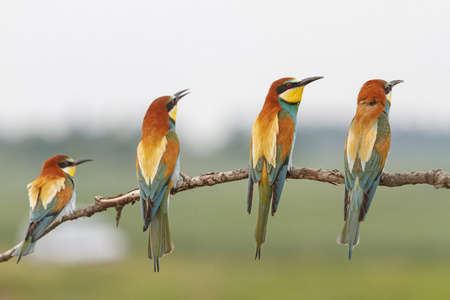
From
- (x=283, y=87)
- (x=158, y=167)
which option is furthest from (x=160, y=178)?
(x=283, y=87)

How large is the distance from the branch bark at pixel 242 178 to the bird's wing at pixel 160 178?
0.05 meters

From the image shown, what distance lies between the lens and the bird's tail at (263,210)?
164 centimetres

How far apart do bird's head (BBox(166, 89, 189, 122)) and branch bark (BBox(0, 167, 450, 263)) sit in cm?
22

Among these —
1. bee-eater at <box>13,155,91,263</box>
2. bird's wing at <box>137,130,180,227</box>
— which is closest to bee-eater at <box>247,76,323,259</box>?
bird's wing at <box>137,130,180,227</box>

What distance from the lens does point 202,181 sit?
184cm

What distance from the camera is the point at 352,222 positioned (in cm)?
159

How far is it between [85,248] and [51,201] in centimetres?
1247

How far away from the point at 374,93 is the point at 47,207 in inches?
48.5

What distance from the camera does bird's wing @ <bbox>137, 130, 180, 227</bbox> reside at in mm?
1838

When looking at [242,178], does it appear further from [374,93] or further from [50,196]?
[50,196]

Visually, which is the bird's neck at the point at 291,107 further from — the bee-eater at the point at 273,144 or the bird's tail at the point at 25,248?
the bird's tail at the point at 25,248

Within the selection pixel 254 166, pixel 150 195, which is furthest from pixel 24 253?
pixel 254 166

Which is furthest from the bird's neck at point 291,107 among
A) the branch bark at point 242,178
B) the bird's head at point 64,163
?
the bird's head at point 64,163

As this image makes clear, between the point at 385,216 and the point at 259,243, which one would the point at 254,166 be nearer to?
the point at 259,243
